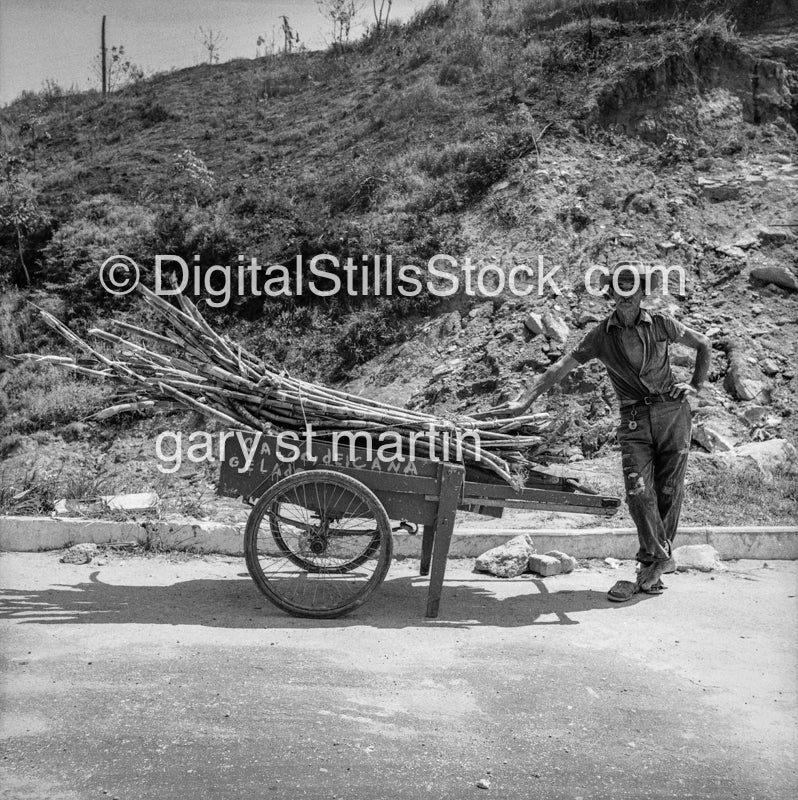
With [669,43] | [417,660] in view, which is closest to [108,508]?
[417,660]

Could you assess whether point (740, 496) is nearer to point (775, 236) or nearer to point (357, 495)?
point (357, 495)

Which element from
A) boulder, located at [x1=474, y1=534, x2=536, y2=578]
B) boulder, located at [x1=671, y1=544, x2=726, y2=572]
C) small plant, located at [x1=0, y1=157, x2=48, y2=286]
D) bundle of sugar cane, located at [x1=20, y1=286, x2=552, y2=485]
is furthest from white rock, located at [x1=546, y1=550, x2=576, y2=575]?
small plant, located at [x1=0, y1=157, x2=48, y2=286]

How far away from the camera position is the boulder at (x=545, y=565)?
5.40 meters

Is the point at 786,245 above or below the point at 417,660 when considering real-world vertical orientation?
above

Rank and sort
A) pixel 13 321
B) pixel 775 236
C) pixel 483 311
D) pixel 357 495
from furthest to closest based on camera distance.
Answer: pixel 13 321
pixel 775 236
pixel 483 311
pixel 357 495

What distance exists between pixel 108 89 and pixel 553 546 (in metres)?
26.8

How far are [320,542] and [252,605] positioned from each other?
0.52m

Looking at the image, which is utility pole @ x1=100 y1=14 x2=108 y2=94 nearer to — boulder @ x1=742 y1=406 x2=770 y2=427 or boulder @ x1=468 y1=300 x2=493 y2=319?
boulder @ x1=468 y1=300 x2=493 y2=319

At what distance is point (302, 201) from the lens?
1453cm

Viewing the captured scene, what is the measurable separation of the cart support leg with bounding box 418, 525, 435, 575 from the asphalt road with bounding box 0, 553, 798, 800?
293mm

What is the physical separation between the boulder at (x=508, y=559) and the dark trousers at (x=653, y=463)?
788mm

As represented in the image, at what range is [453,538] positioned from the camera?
19.0ft

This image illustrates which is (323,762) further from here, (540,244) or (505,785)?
(540,244)

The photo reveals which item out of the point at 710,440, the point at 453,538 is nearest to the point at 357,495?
the point at 453,538
